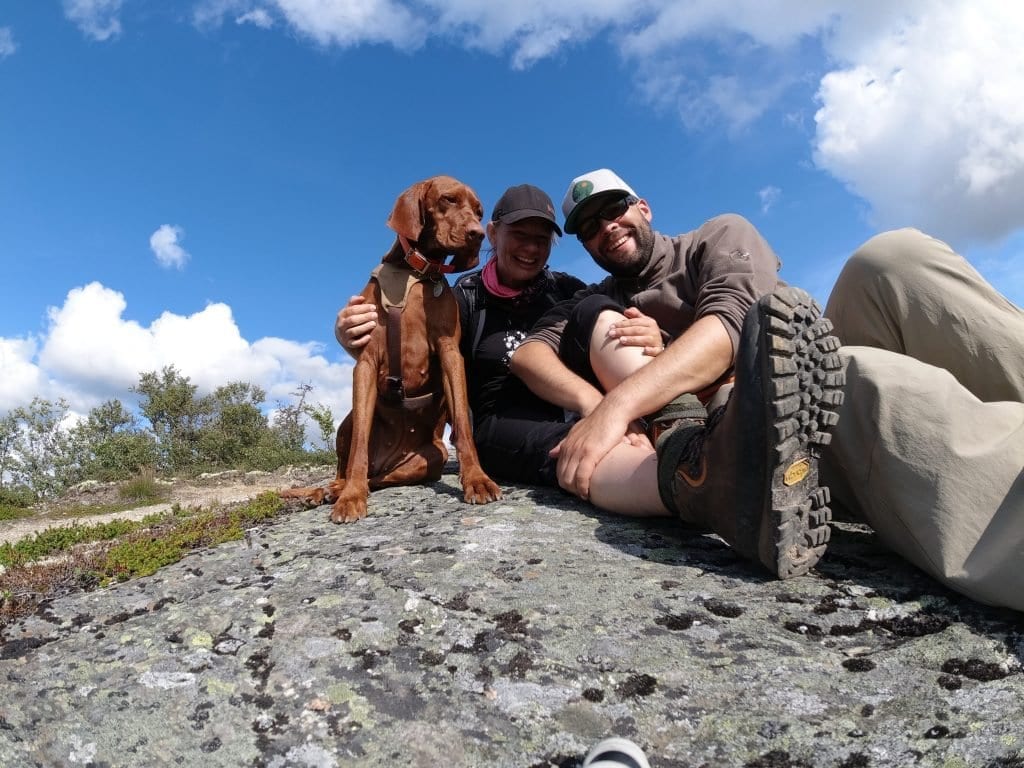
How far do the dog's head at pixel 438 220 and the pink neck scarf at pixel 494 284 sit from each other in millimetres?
303

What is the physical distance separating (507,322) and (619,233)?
1.07 meters

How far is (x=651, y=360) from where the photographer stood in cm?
316

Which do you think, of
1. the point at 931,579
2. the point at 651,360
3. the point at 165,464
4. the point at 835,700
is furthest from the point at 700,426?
the point at 165,464

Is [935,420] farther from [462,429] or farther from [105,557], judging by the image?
[105,557]

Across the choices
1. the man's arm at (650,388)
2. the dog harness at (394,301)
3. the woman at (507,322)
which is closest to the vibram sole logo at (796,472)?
the man's arm at (650,388)

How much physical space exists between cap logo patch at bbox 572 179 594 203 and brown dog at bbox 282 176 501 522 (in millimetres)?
677

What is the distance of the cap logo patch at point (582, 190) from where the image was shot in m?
4.11

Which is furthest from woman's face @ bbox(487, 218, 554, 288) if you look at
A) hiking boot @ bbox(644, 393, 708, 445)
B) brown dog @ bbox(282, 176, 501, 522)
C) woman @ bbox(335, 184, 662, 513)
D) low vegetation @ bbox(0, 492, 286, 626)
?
low vegetation @ bbox(0, 492, 286, 626)

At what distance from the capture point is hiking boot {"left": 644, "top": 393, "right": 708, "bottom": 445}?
9.77 feet

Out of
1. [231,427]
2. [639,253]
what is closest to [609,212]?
[639,253]

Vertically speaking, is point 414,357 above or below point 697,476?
above

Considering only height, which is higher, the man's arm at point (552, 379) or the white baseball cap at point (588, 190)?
the white baseball cap at point (588, 190)

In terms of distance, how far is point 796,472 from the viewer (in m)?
1.94

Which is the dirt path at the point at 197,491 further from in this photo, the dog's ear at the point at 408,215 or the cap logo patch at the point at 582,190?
the cap logo patch at the point at 582,190
